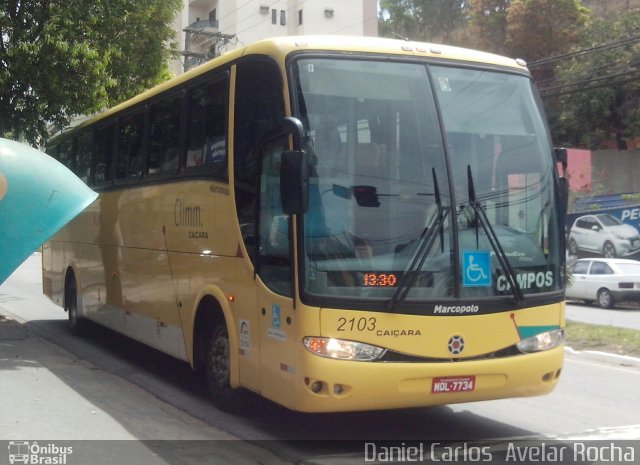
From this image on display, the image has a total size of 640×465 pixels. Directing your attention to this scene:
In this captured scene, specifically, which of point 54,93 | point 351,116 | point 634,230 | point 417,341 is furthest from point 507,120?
point 634,230

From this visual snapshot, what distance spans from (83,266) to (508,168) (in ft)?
28.3

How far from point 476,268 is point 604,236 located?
29.3m

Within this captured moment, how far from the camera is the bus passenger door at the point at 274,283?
22.4 ft

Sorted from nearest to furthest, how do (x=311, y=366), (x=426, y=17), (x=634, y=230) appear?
(x=311, y=366) < (x=634, y=230) < (x=426, y=17)

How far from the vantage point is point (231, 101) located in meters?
8.22

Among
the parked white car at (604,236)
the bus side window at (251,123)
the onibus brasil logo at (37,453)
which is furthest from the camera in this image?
the parked white car at (604,236)

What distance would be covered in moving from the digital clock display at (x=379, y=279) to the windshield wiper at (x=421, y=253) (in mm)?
59

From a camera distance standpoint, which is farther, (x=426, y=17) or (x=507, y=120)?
(x=426, y=17)

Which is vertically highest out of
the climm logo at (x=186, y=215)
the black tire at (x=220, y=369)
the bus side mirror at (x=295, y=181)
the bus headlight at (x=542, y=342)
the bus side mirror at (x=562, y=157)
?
the bus side mirror at (x=562, y=157)

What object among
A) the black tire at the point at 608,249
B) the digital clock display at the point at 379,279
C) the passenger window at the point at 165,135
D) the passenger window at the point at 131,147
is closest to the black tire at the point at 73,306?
the passenger window at the point at 131,147

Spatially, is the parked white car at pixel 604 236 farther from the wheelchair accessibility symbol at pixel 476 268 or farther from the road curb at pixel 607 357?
the wheelchair accessibility symbol at pixel 476 268

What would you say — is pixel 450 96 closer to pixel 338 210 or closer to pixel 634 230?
pixel 338 210

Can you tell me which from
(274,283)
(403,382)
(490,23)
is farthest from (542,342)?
(490,23)

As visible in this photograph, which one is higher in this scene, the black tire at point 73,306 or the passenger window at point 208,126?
the passenger window at point 208,126
